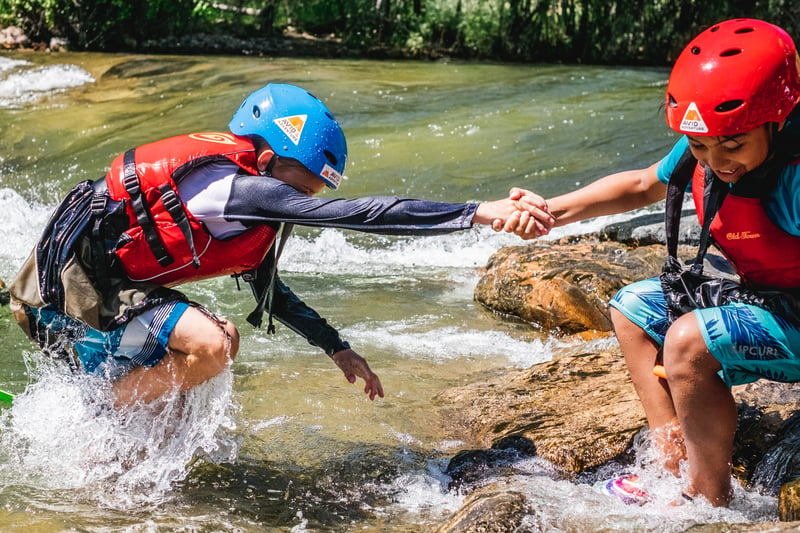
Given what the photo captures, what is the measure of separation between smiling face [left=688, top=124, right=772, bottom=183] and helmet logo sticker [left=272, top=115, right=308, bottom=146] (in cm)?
147

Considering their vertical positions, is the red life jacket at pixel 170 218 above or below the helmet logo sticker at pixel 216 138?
below

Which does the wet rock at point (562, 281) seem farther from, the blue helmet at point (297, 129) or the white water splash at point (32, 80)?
the white water splash at point (32, 80)

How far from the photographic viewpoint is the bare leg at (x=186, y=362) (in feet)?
11.5

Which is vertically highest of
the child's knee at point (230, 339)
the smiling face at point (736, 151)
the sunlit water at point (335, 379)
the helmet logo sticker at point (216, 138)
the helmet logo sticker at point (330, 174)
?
the smiling face at point (736, 151)

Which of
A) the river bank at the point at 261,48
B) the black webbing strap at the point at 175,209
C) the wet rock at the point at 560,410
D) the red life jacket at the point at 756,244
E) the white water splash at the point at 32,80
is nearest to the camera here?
the red life jacket at the point at 756,244

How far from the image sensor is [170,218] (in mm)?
3500

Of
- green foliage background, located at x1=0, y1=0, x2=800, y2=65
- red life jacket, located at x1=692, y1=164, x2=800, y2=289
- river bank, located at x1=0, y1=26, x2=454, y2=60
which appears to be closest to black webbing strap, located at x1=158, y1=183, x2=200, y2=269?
red life jacket, located at x1=692, y1=164, x2=800, y2=289

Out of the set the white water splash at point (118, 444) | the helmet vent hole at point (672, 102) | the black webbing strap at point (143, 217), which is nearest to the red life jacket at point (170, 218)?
the black webbing strap at point (143, 217)

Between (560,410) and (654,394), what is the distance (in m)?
0.94

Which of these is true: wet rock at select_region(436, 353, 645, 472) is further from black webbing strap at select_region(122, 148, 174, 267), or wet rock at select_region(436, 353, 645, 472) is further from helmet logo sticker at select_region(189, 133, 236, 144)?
helmet logo sticker at select_region(189, 133, 236, 144)

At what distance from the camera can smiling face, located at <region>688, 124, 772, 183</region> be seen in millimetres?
2943

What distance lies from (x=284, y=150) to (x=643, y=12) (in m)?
Result: 17.3

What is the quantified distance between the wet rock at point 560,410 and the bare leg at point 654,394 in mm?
392

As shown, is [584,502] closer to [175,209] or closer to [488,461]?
[488,461]
